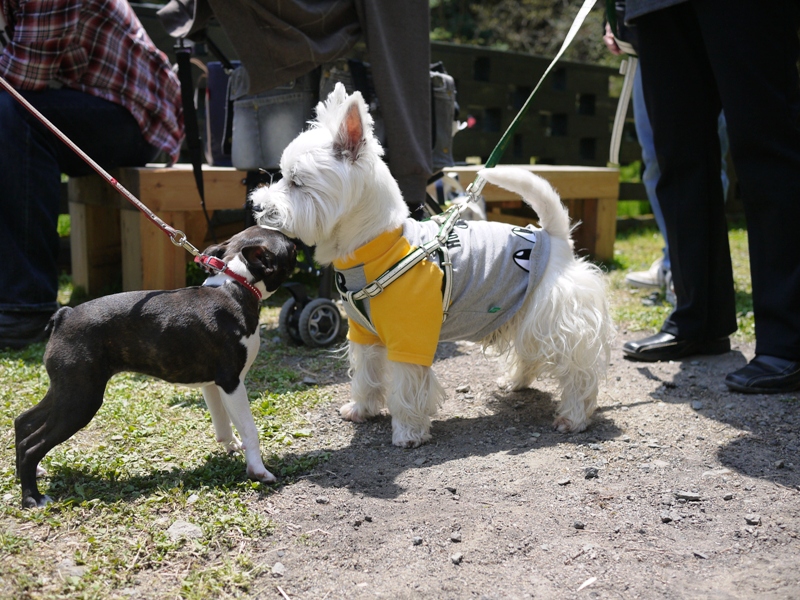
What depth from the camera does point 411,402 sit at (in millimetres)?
2951

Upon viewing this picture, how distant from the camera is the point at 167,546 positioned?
213cm

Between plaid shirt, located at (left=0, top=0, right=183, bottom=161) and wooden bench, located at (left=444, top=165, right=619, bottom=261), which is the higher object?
plaid shirt, located at (left=0, top=0, right=183, bottom=161)

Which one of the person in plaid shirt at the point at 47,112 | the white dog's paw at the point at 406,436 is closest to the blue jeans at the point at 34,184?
the person in plaid shirt at the point at 47,112

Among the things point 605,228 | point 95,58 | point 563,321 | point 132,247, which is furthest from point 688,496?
point 605,228

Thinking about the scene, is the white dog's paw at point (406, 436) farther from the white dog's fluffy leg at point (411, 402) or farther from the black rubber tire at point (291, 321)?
the black rubber tire at point (291, 321)

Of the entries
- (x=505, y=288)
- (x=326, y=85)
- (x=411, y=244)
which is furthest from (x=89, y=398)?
(x=326, y=85)

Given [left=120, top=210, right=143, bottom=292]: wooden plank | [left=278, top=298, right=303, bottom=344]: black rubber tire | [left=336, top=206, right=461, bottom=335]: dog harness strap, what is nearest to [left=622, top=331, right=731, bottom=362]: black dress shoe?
[left=336, top=206, right=461, bottom=335]: dog harness strap

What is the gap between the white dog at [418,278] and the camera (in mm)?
2764

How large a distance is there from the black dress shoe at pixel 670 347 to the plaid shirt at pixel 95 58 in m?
3.25

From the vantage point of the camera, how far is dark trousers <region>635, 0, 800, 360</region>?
3152 millimetres

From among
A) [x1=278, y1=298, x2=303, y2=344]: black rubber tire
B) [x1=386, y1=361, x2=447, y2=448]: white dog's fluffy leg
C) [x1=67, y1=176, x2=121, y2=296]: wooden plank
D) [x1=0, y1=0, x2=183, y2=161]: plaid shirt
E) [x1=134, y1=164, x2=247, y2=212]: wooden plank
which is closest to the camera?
[x1=386, y1=361, x2=447, y2=448]: white dog's fluffy leg

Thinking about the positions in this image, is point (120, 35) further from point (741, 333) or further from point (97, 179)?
point (741, 333)

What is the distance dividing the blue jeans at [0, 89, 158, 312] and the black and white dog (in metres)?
1.89

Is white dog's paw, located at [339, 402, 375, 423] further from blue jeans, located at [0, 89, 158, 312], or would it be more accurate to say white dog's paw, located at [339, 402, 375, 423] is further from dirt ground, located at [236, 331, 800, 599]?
blue jeans, located at [0, 89, 158, 312]
